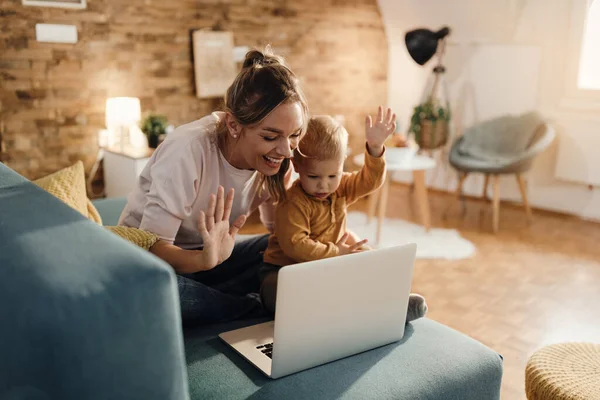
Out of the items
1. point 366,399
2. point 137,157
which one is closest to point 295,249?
point 366,399

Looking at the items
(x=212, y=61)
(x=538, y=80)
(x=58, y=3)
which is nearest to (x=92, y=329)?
(x=58, y=3)

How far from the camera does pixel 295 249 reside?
1.64 metres

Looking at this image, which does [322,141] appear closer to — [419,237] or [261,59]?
[261,59]

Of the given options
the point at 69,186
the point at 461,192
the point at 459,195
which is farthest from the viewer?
the point at 461,192

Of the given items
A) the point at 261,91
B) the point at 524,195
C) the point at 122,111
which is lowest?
the point at 524,195

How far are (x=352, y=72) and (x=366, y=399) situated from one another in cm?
435

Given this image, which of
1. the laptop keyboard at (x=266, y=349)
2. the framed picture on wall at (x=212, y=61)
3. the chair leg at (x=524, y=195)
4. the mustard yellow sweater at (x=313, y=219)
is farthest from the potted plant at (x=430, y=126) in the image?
the laptop keyboard at (x=266, y=349)

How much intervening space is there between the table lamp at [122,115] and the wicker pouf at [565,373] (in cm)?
293

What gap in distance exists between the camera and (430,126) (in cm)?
452

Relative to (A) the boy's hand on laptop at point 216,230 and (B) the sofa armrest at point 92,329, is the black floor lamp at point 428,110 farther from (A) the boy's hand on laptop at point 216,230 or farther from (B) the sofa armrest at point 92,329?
(B) the sofa armrest at point 92,329

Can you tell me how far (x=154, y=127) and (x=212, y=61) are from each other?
31.8 inches

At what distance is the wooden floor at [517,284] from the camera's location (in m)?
2.47

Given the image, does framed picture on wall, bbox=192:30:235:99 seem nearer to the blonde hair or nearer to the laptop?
the blonde hair

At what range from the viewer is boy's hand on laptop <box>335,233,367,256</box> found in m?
1.61
